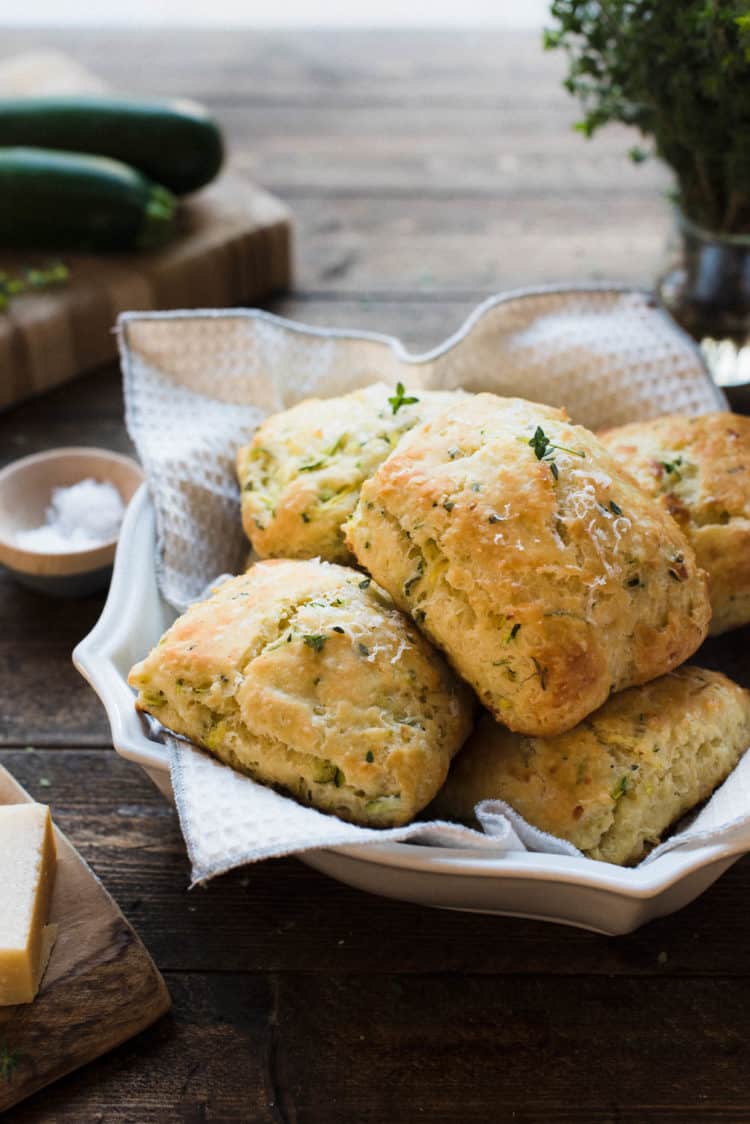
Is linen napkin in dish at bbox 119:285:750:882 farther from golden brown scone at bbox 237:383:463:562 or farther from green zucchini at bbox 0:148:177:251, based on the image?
green zucchini at bbox 0:148:177:251

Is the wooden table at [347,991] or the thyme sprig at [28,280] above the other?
the thyme sprig at [28,280]

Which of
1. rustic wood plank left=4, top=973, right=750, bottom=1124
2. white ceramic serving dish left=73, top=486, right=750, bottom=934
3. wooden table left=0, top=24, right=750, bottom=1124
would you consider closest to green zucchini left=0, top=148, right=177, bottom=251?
wooden table left=0, top=24, right=750, bottom=1124

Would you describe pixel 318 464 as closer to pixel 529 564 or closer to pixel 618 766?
pixel 529 564

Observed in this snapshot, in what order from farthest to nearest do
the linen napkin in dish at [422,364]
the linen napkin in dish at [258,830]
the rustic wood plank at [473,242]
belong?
the rustic wood plank at [473,242], the linen napkin in dish at [422,364], the linen napkin in dish at [258,830]

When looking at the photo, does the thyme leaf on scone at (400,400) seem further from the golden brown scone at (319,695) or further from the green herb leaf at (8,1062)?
the green herb leaf at (8,1062)

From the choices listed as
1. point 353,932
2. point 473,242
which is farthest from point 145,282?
point 353,932

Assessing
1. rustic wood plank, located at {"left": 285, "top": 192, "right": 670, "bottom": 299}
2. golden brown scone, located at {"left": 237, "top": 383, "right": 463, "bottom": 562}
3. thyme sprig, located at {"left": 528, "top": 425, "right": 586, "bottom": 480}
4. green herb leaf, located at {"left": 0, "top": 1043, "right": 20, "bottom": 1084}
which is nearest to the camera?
green herb leaf, located at {"left": 0, "top": 1043, "right": 20, "bottom": 1084}

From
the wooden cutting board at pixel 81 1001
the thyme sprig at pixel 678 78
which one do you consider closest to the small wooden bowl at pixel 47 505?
the wooden cutting board at pixel 81 1001
